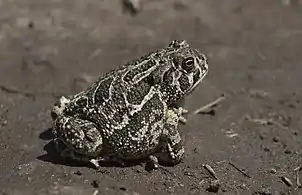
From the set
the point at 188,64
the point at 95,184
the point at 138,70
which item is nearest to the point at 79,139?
Result: the point at 95,184

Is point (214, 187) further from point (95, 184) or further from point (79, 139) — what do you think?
point (79, 139)

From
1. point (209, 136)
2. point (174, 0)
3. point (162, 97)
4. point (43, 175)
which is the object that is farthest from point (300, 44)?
point (43, 175)

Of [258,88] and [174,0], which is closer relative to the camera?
[258,88]

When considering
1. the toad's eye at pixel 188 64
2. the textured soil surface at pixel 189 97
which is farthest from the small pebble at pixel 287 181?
the toad's eye at pixel 188 64

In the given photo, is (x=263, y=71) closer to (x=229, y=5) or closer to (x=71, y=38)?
(x=229, y=5)

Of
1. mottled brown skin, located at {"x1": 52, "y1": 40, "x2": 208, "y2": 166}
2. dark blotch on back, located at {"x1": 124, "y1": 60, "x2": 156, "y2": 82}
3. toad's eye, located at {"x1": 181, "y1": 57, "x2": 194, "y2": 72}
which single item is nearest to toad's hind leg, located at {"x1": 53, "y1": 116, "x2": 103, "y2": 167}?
mottled brown skin, located at {"x1": 52, "y1": 40, "x2": 208, "y2": 166}

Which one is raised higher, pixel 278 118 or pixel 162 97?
pixel 162 97

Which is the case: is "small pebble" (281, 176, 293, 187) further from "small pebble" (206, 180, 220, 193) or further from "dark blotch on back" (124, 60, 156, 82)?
"dark blotch on back" (124, 60, 156, 82)

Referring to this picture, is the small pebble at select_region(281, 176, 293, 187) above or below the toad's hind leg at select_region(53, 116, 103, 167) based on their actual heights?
below
